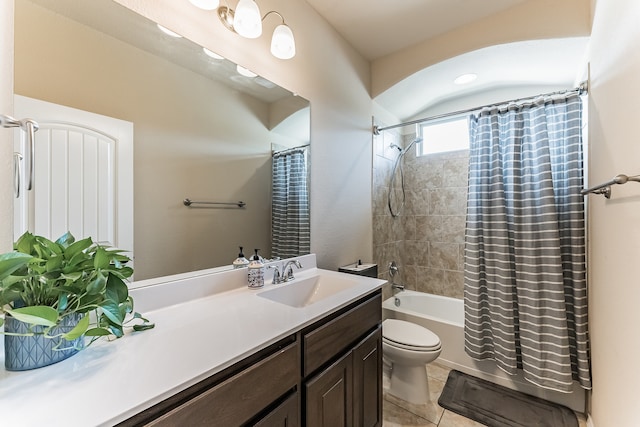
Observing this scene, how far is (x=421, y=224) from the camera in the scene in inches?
114

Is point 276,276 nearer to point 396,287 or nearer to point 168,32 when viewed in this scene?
point 168,32

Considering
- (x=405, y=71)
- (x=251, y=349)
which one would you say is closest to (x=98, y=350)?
(x=251, y=349)

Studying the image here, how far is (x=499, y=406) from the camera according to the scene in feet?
5.69

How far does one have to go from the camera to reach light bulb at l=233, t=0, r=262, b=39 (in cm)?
Result: 123

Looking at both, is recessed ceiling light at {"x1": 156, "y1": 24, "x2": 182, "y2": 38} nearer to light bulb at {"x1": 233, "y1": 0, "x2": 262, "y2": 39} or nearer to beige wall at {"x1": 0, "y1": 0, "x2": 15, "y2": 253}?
light bulb at {"x1": 233, "y1": 0, "x2": 262, "y2": 39}

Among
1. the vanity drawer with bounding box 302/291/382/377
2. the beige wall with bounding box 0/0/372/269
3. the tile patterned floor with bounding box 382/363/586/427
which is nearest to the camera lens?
the vanity drawer with bounding box 302/291/382/377

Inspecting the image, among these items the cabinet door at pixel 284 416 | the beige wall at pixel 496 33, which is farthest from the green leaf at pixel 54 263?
the beige wall at pixel 496 33

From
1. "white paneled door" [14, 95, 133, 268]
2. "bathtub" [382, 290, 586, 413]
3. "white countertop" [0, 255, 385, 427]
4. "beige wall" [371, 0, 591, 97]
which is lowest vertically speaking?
"bathtub" [382, 290, 586, 413]

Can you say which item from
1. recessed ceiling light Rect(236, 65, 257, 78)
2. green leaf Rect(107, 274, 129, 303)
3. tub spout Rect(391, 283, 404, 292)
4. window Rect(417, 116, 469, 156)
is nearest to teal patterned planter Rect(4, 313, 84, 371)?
green leaf Rect(107, 274, 129, 303)

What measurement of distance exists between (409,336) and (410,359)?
0.50 ft

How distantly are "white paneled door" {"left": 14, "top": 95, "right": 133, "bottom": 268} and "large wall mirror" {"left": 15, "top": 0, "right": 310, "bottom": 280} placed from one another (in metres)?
0.04

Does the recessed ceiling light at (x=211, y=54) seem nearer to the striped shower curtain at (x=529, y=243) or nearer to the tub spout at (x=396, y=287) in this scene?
the striped shower curtain at (x=529, y=243)

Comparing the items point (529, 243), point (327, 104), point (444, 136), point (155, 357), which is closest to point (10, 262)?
point (155, 357)

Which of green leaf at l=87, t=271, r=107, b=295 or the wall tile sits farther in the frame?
the wall tile
